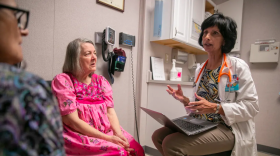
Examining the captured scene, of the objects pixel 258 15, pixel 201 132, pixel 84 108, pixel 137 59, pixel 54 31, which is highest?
pixel 258 15

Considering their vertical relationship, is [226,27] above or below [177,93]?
above

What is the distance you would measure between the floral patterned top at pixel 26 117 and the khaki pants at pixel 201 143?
73cm

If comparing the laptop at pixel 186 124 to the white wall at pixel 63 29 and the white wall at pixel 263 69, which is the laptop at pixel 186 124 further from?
the white wall at pixel 263 69

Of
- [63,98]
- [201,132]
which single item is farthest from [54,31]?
[201,132]

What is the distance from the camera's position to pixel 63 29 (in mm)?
1261

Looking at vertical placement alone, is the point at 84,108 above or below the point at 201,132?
above

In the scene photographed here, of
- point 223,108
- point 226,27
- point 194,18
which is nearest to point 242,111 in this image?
point 223,108

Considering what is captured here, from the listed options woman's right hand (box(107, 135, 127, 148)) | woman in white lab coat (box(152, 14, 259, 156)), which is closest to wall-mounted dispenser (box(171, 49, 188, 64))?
woman in white lab coat (box(152, 14, 259, 156))

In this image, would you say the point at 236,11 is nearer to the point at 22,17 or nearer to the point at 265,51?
the point at 265,51

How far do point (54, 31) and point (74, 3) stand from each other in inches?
11.9

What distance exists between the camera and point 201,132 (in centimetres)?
95

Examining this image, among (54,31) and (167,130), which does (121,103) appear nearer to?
(167,130)

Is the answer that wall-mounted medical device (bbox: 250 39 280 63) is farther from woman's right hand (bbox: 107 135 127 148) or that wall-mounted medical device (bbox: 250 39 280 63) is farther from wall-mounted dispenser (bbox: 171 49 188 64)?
woman's right hand (bbox: 107 135 127 148)

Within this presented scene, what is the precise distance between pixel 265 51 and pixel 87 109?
97.2 inches
